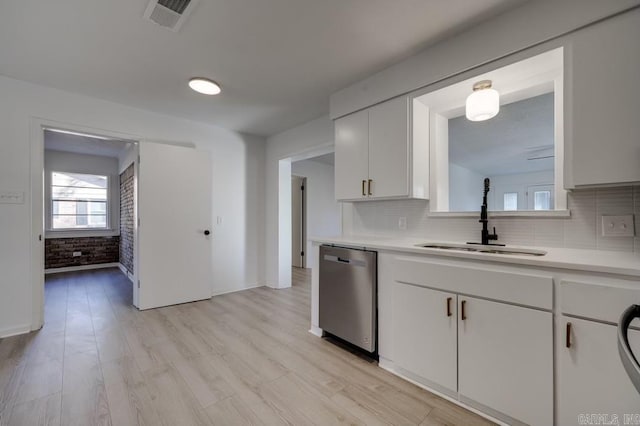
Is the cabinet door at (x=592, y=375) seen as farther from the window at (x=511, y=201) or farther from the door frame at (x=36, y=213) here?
the door frame at (x=36, y=213)

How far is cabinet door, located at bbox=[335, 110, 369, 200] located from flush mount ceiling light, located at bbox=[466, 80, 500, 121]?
0.86 metres

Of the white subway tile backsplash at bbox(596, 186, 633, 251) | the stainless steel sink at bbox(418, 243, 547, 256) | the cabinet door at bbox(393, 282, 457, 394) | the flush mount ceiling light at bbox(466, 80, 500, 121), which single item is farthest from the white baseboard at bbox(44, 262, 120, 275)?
the white subway tile backsplash at bbox(596, 186, 633, 251)

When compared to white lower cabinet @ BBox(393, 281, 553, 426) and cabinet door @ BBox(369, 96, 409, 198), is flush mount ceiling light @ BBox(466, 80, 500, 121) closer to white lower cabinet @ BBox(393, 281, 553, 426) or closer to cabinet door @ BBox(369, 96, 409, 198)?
cabinet door @ BBox(369, 96, 409, 198)

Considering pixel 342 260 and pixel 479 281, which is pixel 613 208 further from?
pixel 342 260

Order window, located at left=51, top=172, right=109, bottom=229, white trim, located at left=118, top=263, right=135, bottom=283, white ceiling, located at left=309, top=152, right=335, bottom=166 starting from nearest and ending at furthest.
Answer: white trim, located at left=118, top=263, right=135, bottom=283 → window, located at left=51, top=172, right=109, bottom=229 → white ceiling, located at left=309, top=152, right=335, bottom=166

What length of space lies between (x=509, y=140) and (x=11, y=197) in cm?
444

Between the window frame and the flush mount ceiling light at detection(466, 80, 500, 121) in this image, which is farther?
the window frame

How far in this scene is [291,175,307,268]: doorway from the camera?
5984 millimetres

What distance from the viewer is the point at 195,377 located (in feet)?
6.19

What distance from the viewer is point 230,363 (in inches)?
81.4

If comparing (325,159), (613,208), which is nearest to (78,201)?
(325,159)

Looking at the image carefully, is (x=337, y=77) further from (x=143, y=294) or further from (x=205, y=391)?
(x=143, y=294)

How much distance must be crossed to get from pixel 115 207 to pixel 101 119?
12.7 ft

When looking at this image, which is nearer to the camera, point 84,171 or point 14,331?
point 14,331
